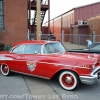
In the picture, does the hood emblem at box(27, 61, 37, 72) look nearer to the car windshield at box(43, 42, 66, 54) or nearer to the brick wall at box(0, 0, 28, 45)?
the car windshield at box(43, 42, 66, 54)

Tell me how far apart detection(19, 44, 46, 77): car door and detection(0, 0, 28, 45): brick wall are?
21.2ft

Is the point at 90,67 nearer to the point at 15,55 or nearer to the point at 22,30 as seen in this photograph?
the point at 15,55

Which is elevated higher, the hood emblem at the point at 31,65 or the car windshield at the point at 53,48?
the car windshield at the point at 53,48

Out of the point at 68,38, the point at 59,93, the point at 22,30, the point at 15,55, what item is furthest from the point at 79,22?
the point at 59,93

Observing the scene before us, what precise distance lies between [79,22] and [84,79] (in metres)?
15.3

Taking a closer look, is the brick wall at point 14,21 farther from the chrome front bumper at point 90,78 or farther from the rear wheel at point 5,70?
the chrome front bumper at point 90,78

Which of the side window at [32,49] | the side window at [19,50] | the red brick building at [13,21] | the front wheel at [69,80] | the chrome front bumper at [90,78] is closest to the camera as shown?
the chrome front bumper at [90,78]

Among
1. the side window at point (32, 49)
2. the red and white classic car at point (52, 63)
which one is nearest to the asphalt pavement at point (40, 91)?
the red and white classic car at point (52, 63)

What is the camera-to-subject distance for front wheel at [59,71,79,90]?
4.40 metres

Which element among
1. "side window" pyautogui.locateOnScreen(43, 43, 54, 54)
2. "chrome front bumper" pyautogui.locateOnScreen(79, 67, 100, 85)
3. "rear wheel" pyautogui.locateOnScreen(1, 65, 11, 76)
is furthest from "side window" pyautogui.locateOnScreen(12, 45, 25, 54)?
"chrome front bumper" pyautogui.locateOnScreen(79, 67, 100, 85)

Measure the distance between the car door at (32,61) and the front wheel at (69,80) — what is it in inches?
27.3

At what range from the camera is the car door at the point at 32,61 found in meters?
4.99

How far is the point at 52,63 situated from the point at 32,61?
814 mm

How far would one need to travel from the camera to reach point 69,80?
177 inches
